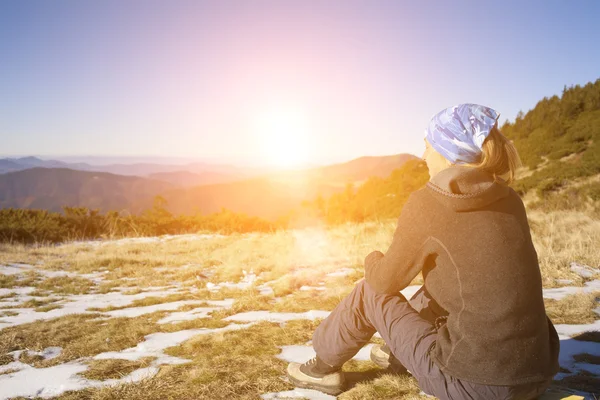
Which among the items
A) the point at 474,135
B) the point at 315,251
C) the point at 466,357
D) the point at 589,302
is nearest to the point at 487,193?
the point at 474,135

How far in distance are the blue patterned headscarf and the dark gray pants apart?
0.84 m

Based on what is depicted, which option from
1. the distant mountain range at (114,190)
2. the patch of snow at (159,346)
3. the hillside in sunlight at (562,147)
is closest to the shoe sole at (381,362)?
the patch of snow at (159,346)

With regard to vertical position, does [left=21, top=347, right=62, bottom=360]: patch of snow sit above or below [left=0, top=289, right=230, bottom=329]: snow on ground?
above

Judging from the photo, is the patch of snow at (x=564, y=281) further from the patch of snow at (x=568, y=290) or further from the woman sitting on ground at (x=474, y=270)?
the woman sitting on ground at (x=474, y=270)

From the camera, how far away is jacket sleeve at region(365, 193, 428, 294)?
159cm

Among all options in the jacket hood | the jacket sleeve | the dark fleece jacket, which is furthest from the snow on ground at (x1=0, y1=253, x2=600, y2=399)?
the jacket hood

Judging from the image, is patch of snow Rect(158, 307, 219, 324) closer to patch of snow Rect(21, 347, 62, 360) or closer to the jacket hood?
patch of snow Rect(21, 347, 62, 360)

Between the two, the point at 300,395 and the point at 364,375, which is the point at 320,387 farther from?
the point at 364,375

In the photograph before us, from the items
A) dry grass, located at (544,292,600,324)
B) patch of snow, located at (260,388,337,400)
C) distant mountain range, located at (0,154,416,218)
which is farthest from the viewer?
distant mountain range, located at (0,154,416,218)

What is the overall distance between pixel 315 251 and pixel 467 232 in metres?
6.22

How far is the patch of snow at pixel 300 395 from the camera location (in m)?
2.20

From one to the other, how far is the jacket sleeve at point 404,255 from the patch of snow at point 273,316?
2003mm

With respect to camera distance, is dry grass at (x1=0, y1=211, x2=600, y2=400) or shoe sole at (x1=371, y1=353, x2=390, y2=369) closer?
dry grass at (x1=0, y1=211, x2=600, y2=400)

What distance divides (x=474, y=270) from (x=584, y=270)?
463 centimetres
